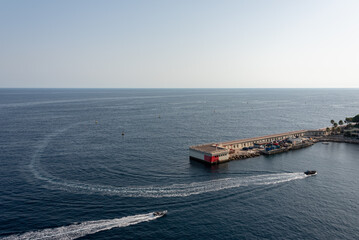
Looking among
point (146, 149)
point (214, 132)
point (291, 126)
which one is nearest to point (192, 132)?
point (214, 132)

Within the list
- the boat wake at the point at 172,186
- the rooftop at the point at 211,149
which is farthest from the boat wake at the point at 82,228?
the rooftop at the point at 211,149

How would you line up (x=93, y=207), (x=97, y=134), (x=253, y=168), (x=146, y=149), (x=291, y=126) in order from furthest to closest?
1. (x=291, y=126)
2. (x=97, y=134)
3. (x=146, y=149)
4. (x=253, y=168)
5. (x=93, y=207)

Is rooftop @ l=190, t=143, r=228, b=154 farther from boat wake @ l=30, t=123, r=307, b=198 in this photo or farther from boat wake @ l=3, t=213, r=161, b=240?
boat wake @ l=3, t=213, r=161, b=240

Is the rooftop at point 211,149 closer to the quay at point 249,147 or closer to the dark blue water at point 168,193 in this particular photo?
the quay at point 249,147

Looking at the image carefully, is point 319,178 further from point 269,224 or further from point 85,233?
point 85,233

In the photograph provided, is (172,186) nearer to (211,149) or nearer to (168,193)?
(168,193)

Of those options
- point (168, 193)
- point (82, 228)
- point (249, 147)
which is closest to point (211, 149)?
point (249, 147)
